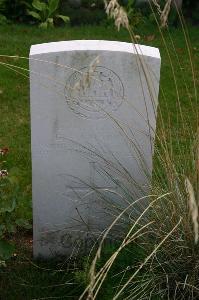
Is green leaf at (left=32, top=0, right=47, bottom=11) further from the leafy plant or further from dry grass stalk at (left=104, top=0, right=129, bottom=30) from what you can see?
dry grass stalk at (left=104, top=0, right=129, bottom=30)

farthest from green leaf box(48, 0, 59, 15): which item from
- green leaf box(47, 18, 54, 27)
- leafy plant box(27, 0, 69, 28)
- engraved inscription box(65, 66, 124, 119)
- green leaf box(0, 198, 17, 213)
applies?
green leaf box(0, 198, 17, 213)

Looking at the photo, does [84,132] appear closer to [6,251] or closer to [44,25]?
[6,251]

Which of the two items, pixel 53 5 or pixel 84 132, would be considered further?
pixel 53 5

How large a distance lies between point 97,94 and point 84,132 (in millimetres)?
215

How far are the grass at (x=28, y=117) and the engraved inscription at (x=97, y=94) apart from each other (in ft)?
0.88

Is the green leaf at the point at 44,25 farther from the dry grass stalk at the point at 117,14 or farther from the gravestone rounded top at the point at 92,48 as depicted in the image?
the dry grass stalk at the point at 117,14

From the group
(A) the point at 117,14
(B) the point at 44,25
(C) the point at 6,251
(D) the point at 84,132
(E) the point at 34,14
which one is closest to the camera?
(A) the point at 117,14

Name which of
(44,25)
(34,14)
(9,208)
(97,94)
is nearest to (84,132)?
(97,94)

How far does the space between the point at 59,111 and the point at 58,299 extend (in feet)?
3.12

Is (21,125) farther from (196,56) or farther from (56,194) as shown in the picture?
(196,56)

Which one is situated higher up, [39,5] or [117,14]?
[39,5]

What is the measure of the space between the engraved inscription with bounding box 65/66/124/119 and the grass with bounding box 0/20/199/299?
27 centimetres

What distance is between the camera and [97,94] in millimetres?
3244

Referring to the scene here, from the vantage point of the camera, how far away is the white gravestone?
10.4 ft
